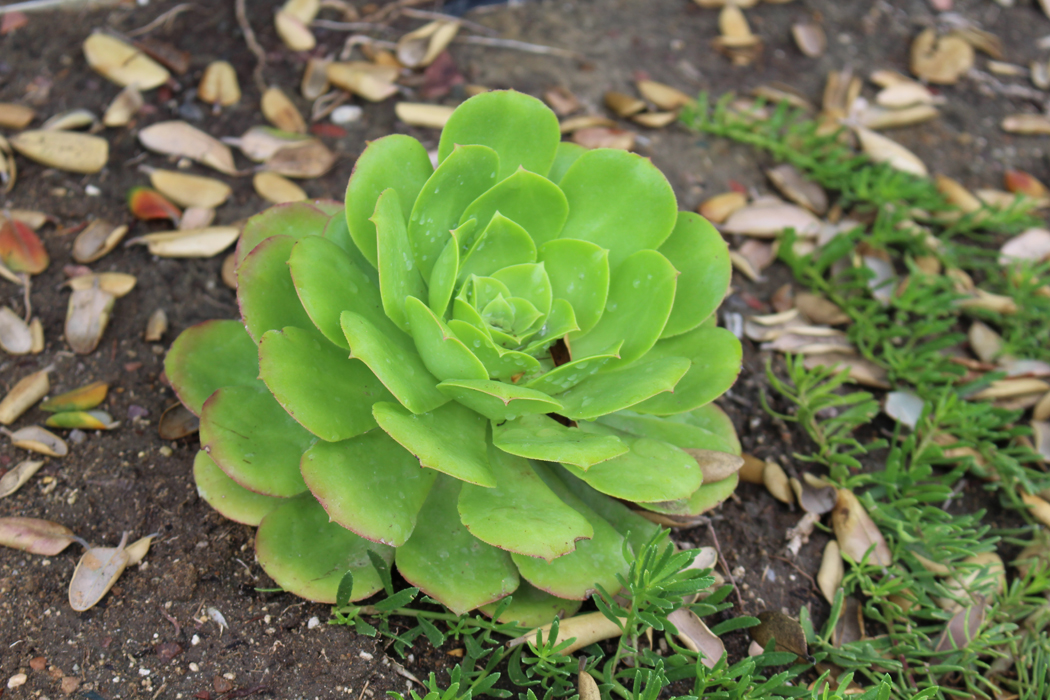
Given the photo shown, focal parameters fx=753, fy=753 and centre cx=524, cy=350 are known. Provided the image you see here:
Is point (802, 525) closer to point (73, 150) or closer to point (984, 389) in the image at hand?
point (984, 389)

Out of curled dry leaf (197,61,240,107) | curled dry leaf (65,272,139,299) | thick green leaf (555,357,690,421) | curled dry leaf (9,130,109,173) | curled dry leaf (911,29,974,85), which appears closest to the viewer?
thick green leaf (555,357,690,421)

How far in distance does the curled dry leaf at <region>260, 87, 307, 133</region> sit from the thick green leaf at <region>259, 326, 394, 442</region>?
0.95 meters

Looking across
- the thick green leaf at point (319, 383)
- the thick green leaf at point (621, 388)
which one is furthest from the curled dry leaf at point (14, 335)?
the thick green leaf at point (621, 388)

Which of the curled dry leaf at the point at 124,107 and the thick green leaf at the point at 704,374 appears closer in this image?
the thick green leaf at the point at 704,374

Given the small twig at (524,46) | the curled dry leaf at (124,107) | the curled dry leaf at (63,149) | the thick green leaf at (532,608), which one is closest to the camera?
the thick green leaf at (532,608)

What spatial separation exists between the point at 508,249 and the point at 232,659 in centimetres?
76

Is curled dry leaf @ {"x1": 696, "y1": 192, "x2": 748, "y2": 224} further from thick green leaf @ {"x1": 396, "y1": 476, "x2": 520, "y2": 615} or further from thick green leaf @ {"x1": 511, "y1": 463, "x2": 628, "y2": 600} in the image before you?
thick green leaf @ {"x1": 396, "y1": 476, "x2": 520, "y2": 615}

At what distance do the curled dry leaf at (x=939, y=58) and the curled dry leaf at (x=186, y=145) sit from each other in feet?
7.03

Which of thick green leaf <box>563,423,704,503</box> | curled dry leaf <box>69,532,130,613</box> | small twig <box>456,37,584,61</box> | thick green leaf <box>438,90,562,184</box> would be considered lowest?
curled dry leaf <box>69,532,130,613</box>

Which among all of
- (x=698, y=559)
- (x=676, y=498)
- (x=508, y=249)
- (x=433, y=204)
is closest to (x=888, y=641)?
(x=698, y=559)

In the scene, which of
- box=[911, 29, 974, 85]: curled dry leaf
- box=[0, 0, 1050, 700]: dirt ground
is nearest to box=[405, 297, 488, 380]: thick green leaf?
box=[0, 0, 1050, 700]: dirt ground

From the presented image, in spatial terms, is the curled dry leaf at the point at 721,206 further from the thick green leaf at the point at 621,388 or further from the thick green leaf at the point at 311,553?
the thick green leaf at the point at 311,553

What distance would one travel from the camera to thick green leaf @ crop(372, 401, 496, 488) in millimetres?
987

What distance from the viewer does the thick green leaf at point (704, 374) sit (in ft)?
→ 4.08
